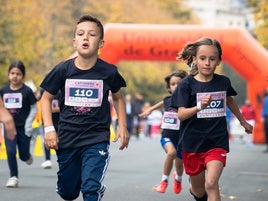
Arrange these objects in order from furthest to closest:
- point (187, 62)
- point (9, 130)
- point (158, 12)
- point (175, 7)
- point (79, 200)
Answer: point (175, 7) < point (158, 12) < point (79, 200) < point (187, 62) < point (9, 130)

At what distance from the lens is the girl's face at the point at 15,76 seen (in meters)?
11.9

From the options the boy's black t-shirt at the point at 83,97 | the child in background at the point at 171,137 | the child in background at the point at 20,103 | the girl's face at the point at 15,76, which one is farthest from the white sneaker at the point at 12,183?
the boy's black t-shirt at the point at 83,97

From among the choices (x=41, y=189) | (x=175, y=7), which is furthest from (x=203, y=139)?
(x=175, y=7)

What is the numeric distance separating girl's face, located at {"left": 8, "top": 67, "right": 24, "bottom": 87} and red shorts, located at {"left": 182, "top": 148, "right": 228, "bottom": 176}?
428 centimetres

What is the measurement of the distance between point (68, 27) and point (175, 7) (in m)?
38.2

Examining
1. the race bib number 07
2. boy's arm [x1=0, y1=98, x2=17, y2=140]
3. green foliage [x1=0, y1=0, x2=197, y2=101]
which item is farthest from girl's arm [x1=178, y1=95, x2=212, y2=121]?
green foliage [x1=0, y1=0, x2=197, y2=101]

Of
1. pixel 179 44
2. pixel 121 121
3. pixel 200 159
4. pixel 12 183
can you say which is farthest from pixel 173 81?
pixel 179 44

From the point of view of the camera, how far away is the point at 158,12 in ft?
238

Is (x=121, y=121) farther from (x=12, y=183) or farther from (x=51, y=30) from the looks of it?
(x=51, y=30)

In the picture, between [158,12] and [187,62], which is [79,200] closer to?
[187,62]

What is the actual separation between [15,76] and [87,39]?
4.57m

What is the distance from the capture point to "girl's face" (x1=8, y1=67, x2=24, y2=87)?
38.9 ft

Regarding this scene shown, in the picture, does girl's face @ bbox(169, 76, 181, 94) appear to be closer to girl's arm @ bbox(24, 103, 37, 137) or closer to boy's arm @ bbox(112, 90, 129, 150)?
girl's arm @ bbox(24, 103, 37, 137)

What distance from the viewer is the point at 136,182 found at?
13.1 metres
